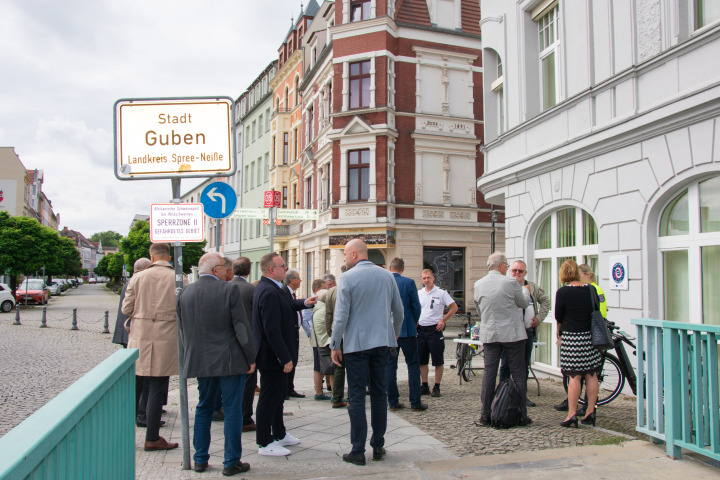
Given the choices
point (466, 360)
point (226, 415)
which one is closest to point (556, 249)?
point (466, 360)

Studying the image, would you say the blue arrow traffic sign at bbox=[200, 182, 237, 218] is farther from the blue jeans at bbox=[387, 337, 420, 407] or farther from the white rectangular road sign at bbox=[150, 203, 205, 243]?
the white rectangular road sign at bbox=[150, 203, 205, 243]

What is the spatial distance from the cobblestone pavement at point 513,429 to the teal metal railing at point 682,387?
0.89m

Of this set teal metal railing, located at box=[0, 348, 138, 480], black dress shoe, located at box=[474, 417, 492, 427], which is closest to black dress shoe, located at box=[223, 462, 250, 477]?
teal metal railing, located at box=[0, 348, 138, 480]

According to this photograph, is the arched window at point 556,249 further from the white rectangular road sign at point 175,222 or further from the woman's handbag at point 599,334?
the white rectangular road sign at point 175,222

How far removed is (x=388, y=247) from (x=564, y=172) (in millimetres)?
14210

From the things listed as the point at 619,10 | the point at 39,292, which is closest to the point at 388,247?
the point at 619,10

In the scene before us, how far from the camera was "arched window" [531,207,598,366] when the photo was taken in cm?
955

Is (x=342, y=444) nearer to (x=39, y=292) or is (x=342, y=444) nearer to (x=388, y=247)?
(x=388, y=247)

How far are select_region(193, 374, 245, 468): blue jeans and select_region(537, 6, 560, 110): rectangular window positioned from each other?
8.42m

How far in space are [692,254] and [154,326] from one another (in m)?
6.49

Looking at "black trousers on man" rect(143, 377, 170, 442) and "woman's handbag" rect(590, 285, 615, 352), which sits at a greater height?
"woman's handbag" rect(590, 285, 615, 352)

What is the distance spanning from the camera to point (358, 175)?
24.7 metres

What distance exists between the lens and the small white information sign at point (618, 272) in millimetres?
8305

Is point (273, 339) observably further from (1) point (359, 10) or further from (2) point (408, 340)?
(1) point (359, 10)
